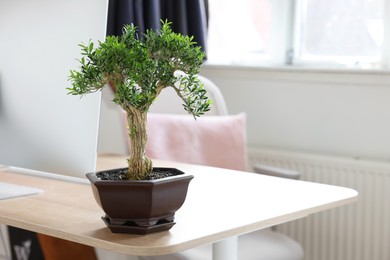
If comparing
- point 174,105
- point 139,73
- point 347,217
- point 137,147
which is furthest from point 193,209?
point 347,217

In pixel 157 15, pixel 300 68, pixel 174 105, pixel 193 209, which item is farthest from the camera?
pixel 157 15

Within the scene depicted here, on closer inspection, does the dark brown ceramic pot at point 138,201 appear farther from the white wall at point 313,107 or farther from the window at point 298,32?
the window at point 298,32

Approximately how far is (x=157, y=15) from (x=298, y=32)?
1.94ft

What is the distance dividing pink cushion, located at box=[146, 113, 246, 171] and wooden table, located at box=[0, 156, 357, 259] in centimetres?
52

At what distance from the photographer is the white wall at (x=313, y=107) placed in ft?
9.72

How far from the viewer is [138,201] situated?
1434 millimetres

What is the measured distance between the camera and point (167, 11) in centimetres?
333

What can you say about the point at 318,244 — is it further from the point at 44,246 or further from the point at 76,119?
the point at 76,119

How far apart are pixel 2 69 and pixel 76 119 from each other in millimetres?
261

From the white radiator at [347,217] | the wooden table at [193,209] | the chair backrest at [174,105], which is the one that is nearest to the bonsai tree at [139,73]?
the wooden table at [193,209]

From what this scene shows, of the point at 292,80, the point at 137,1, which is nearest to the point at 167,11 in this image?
the point at 137,1

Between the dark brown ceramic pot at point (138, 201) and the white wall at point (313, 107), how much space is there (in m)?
1.64

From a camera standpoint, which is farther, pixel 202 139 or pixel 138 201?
pixel 202 139

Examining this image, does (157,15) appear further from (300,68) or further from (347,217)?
(347,217)
